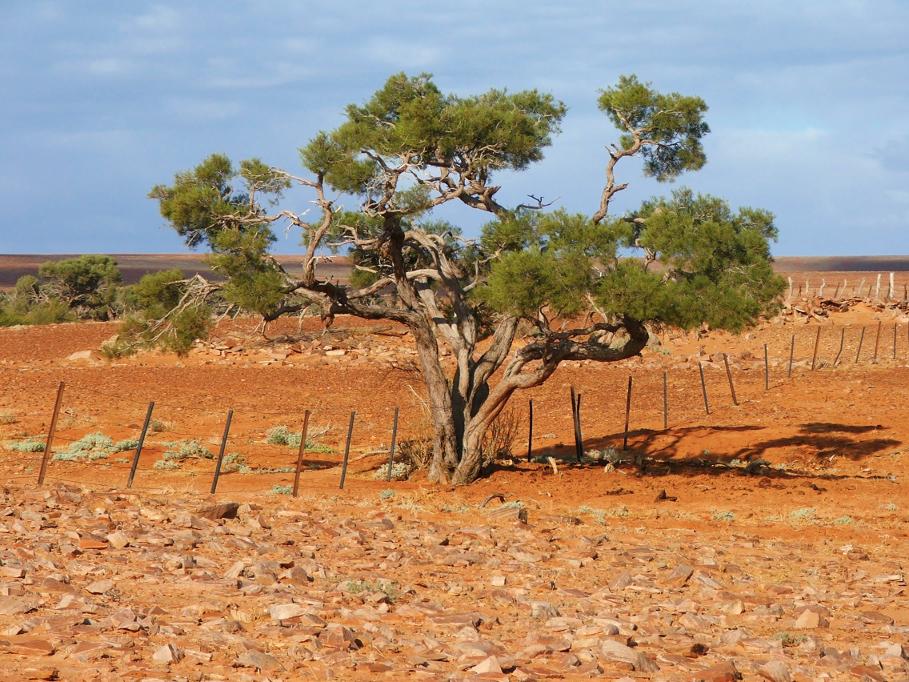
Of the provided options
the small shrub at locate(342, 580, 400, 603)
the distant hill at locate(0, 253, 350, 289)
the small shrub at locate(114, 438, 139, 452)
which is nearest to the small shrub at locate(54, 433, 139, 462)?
the small shrub at locate(114, 438, 139, 452)

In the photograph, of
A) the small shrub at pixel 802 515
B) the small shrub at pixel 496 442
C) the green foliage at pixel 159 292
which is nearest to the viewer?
the small shrub at pixel 802 515

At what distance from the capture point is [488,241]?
71.1 feet

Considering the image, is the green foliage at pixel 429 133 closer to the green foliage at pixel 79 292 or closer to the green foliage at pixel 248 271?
the green foliage at pixel 248 271

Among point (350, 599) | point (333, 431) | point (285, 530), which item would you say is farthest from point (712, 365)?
point (350, 599)

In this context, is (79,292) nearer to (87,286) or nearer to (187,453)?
(87,286)

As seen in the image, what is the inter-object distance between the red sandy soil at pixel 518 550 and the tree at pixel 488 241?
2546 millimetres

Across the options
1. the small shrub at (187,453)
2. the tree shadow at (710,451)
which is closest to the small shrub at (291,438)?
the small shrub at (187,453)

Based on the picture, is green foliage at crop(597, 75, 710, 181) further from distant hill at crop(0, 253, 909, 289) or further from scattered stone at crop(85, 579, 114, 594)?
distant hill at crop(0, 253, 909, 289)

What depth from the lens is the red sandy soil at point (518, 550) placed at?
9.32m

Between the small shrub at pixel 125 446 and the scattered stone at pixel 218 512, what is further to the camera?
the small shrub at pixel 125 446

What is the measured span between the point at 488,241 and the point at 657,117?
12.7 ft

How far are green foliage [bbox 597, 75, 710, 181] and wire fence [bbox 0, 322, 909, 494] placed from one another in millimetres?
5785

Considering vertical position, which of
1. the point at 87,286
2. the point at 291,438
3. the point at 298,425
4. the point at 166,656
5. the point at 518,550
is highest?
the point at 87,286

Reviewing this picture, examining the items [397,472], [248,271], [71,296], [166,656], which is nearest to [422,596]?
[166,656]
